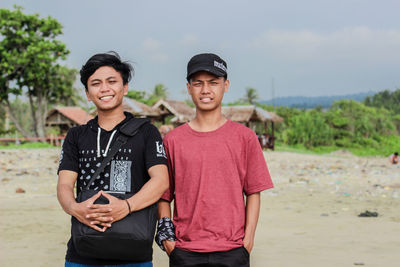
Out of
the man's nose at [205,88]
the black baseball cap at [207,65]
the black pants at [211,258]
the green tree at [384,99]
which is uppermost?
the green tree at [384,99]

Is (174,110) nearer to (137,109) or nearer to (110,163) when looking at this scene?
(137,109)

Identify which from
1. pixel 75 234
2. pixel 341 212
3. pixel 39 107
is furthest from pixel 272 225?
pixel 39 107

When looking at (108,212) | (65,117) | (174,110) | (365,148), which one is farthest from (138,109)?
(108,212)

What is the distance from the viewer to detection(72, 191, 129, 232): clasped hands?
76.7 inches

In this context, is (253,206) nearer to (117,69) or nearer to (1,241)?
(117,69)

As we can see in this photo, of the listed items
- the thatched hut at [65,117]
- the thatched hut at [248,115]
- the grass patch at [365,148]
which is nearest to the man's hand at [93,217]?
the thatched hut at [248,115]

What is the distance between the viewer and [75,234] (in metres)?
2.00

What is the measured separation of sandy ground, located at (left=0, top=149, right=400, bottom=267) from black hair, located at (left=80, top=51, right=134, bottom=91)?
2783 mm

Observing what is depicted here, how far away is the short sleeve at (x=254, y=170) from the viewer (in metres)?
2.31

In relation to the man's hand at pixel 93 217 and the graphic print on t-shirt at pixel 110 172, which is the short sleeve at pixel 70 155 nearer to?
the graphic print on t-shirt at pixel 110 172

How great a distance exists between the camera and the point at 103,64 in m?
2.31

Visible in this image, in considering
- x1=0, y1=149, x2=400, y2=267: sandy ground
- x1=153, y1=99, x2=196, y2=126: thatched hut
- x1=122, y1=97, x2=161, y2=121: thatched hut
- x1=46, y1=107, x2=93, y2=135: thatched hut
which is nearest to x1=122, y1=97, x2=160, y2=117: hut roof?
x1=122, y1=97, x2=161, y2=121: thatched hut

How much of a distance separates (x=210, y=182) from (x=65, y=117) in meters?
30.3

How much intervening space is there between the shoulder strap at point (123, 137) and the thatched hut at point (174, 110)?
22.0 m
